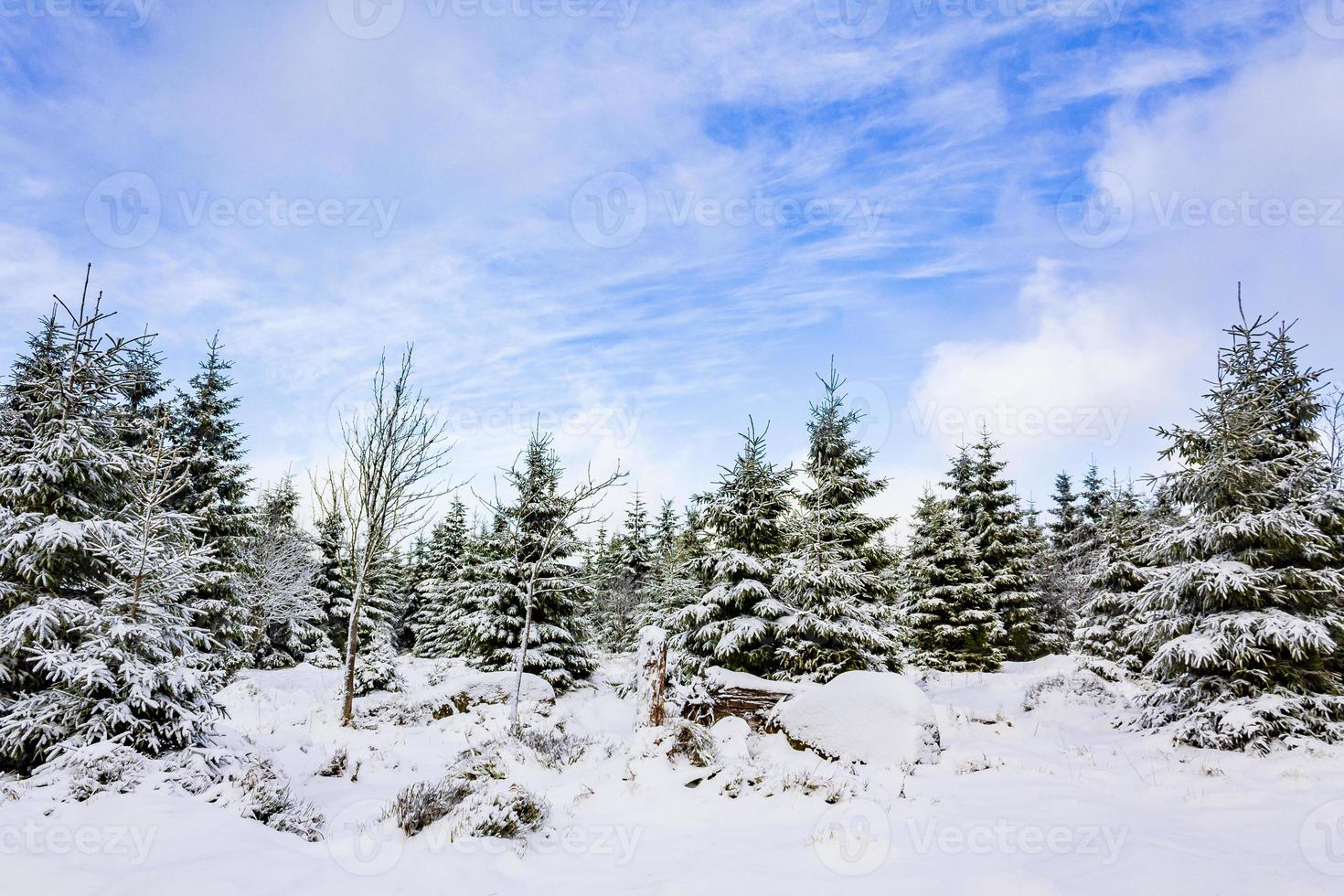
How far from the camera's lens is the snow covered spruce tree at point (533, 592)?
61.2 feet

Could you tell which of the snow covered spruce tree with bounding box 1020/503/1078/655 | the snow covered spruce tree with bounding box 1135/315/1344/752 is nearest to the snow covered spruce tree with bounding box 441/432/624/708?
the snow covered spruce tree with bounding box 1135/315/1344/752

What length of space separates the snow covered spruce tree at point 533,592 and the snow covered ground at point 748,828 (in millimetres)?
8766

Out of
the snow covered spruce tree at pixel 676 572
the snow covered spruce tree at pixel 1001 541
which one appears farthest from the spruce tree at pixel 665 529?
the snow covered spruce tree at pixel 1001 541

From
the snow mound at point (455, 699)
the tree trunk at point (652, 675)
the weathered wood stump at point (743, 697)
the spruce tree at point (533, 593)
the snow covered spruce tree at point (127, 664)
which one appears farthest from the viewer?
the spruce tree at point (533, 593)

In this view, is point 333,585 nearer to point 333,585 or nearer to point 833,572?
point 333,585

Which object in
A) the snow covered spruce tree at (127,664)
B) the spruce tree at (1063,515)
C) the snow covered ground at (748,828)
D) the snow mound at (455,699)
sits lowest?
the snow mound at (455,699)

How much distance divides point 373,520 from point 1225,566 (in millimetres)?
15860

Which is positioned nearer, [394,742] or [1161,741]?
[1161,741]

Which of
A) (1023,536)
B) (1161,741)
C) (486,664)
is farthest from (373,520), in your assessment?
(1023,536)

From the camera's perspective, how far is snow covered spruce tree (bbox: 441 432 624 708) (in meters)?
18.7

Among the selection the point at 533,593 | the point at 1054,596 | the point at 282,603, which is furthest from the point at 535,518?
the point at 1054,596

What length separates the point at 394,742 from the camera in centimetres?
1195

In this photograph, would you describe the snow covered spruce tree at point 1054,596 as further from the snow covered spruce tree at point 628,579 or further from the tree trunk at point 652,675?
the tree trunk at point 652,675

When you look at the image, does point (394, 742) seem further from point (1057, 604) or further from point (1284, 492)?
point (1057, 604)
